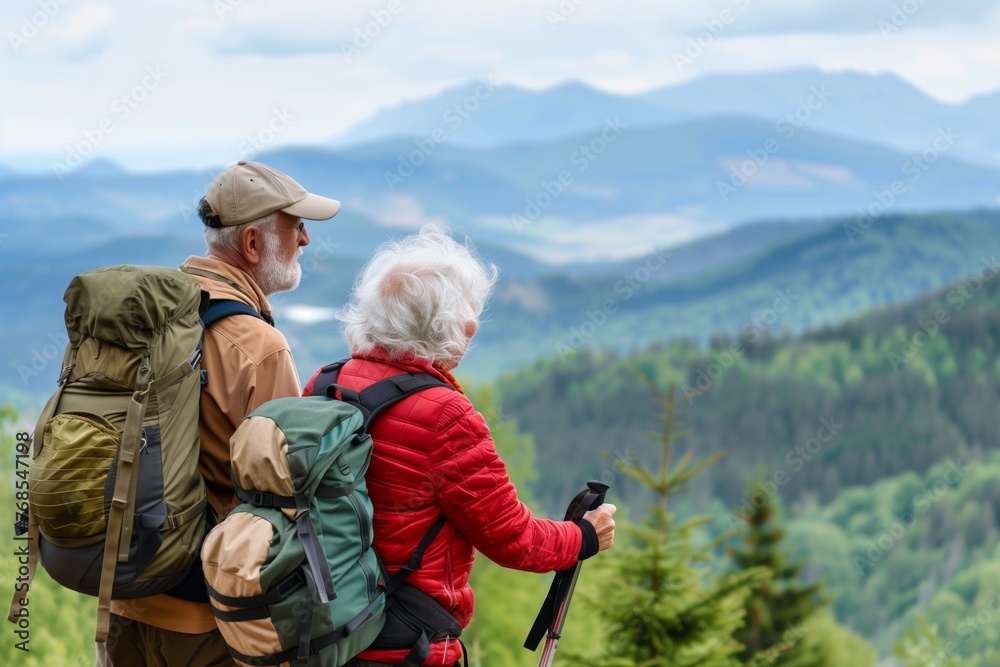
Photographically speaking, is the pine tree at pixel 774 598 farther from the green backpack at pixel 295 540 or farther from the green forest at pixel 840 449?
the green backpack at pixel 295 540

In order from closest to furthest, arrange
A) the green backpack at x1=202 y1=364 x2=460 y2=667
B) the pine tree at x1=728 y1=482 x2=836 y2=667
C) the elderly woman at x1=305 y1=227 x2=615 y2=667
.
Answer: the green backpack at x1=202 y1=364 x2=460 y2=667 < the elderly woman at x1=305 y1=227 x2=615 y2=667 < the pine tree at x1=728 y1=482 x2=836 y2=667

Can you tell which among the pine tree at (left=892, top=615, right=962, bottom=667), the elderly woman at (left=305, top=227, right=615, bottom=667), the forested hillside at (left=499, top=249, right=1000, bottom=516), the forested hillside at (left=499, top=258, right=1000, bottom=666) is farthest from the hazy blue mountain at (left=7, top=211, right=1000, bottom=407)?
the elderly woman at (left=305, top=227, right=615, bottom=667)

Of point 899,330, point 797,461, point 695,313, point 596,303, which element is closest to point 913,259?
point 695,313

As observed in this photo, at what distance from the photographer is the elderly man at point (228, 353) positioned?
2.58 meters

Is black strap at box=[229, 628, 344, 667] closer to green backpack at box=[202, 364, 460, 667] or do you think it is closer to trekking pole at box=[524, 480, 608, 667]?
green backpack at box=[202, 364, 460, 667]

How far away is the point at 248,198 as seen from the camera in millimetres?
2764

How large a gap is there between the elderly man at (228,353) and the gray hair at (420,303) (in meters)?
0.24

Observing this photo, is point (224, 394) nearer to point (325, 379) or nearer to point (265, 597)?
point (325, 379)

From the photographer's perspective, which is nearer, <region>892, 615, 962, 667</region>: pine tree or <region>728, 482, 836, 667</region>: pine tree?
<region>892, 615, 962, 667</region>: pine tree

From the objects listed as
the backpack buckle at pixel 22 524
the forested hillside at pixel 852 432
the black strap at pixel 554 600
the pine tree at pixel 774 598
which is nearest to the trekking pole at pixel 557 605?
the black strap at pixel 554 600

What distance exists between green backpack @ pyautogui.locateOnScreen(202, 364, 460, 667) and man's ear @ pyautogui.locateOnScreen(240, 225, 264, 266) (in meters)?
0.61

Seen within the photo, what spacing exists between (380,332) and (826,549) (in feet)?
262

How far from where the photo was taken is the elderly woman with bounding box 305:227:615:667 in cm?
241

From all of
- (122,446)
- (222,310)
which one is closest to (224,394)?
(222,310)
